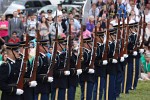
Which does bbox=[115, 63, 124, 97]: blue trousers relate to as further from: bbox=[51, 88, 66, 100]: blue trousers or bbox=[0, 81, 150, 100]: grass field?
bbox=[51, 88, 66, 100]: blue trousers

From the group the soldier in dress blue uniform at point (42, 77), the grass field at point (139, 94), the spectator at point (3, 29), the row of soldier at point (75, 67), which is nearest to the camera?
the row of soldier at point (75, 67)

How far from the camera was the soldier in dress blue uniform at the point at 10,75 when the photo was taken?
475 inches

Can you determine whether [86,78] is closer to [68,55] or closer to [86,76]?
[86,76]

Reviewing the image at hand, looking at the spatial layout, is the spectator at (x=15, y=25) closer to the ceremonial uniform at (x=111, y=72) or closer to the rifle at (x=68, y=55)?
the ceremonial uniform at (x=111, y=72)

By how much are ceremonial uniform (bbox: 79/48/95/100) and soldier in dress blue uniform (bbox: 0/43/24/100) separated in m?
2.76

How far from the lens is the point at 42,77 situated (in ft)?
43.5

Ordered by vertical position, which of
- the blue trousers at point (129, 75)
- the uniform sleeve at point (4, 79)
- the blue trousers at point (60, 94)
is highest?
the uniform sleeve at point (4, 79)

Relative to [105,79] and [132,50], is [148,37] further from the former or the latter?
[105,79]

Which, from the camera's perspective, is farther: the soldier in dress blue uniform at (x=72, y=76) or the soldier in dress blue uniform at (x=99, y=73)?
the soldier in dress blue uniform at (x=99, y=73)

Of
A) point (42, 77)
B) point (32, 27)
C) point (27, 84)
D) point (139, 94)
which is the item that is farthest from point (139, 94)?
point (27, 84)

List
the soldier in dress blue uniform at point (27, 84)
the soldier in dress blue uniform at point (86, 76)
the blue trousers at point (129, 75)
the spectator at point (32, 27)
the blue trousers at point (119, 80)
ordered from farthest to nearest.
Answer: the spectator at point (32, 27) → the blue trousers at point (129, 75) → the blue trousers at point (119, 80) → the soldier in dress blue uniform at point (86, 76) → the soldier in dress blue uniform at point (27, 84)

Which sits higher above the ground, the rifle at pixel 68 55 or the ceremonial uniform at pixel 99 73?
the rifle at pixel 68 55

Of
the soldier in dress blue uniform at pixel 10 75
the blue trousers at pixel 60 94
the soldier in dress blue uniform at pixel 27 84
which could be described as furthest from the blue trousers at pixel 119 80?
Answer: the soldier in dress blue uniform at pixel 10 75

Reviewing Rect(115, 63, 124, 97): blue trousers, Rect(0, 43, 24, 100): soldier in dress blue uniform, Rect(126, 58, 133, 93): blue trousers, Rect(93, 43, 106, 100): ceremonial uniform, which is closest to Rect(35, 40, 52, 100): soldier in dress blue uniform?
Rect(0, 43, 24, 100): soldier in dress blue uniform
